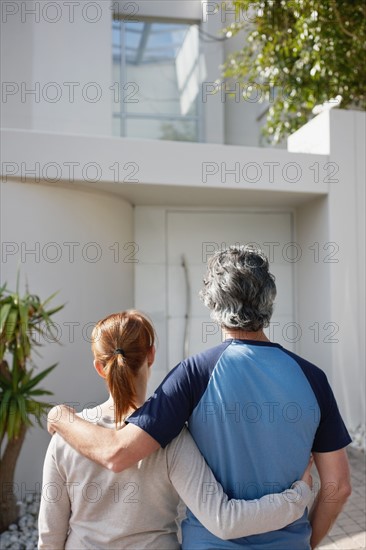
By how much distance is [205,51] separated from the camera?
35.8 feet

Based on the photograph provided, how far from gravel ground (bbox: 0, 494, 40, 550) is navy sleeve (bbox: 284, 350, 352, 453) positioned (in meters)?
2.86

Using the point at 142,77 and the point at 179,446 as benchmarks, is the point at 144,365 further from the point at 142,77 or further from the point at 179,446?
the point at 142,77

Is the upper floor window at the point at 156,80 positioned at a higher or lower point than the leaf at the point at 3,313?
higher

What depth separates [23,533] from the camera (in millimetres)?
4043

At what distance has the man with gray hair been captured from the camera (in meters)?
1.57

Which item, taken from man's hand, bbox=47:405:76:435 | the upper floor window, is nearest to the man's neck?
man's hand, bbox=47:405:76:435

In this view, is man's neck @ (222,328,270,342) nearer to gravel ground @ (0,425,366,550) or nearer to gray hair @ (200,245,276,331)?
gray hair @ (200,245,276,331)

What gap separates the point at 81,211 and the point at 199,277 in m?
1.96

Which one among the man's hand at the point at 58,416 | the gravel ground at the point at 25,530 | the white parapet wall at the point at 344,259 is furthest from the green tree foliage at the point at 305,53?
the man's hand at the point at 58,416

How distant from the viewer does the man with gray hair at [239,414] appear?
1573 millimetres

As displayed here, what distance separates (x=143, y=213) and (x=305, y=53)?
3138 millimetres

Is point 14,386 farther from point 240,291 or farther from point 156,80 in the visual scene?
point 156,80

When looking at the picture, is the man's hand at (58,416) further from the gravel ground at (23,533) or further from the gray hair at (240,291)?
the gravel ground at (23,533)

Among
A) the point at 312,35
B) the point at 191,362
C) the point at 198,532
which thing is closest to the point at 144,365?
the point at 191,362
